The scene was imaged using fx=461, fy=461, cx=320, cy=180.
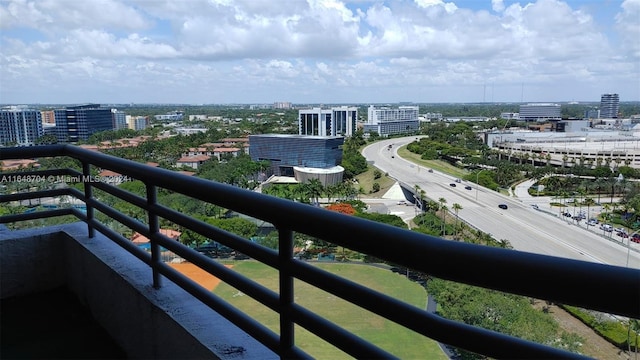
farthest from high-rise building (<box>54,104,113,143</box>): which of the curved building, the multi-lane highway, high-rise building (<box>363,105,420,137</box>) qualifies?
high-rise building (<box>363,105,420,137</box>)

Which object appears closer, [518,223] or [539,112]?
[518,223]

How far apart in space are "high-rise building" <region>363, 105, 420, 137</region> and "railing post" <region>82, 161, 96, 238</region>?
78.6 metres

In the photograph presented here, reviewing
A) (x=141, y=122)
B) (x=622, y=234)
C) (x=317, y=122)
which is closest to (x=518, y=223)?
(x=622, y=234)

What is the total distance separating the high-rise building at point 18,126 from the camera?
9.76m

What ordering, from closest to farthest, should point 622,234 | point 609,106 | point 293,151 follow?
point 622,234, point 293,151, point 609,106

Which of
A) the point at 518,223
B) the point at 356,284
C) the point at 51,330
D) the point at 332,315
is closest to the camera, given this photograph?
the point at 356,284

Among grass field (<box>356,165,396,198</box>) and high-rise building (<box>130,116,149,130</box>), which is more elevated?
high-rise building (<box>130,116,149,130</box>)

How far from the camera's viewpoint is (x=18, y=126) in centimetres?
1097

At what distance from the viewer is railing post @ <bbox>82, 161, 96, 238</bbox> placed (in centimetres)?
207

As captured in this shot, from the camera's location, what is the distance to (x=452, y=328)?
67 centimetres

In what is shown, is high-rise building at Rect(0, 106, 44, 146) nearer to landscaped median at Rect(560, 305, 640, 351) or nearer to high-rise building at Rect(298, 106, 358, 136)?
landscaped median at Rect(560, 305, 640, 351)

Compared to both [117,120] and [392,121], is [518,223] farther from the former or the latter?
[392,121]

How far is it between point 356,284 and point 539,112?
306 ft

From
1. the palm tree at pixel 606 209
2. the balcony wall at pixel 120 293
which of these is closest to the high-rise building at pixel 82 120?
the balcony wall at pixel 120 293
